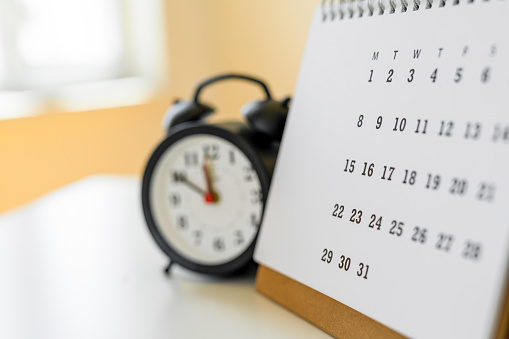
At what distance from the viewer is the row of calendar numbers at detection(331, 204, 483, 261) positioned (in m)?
0.48

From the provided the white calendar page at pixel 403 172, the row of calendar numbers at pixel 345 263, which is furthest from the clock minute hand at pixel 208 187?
the row of calendar numbers at pixel 345 263

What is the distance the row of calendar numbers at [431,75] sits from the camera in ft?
1.63

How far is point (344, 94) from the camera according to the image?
645mm

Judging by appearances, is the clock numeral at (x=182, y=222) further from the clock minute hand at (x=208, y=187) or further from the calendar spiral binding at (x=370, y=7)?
the calendar spiral binding at (x=370, y=7)

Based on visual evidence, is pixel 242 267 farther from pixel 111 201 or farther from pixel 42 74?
pixel 42 74

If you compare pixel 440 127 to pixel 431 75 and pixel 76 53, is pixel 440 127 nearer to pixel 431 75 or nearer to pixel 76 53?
pixel 431 75

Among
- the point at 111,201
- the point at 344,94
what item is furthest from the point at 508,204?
the point at 111,201

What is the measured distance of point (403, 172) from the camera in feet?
1.82

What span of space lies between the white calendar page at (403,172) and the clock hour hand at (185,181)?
129mm

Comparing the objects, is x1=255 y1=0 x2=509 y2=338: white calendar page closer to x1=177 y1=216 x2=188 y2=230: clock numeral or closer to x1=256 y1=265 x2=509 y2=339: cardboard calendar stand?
x1=256 y1=265 x2=509 y2=339: cardboard calendar stand

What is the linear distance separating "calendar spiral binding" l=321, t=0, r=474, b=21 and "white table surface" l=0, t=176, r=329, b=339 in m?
0.37

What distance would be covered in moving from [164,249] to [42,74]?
2.07 metres

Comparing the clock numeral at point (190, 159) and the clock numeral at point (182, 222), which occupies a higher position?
the clock numeral at point (190, 159)

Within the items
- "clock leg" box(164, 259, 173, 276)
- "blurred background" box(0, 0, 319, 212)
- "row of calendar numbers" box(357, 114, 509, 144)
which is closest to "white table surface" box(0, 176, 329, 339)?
"clock leg" box(164, 259, 173, 276)
